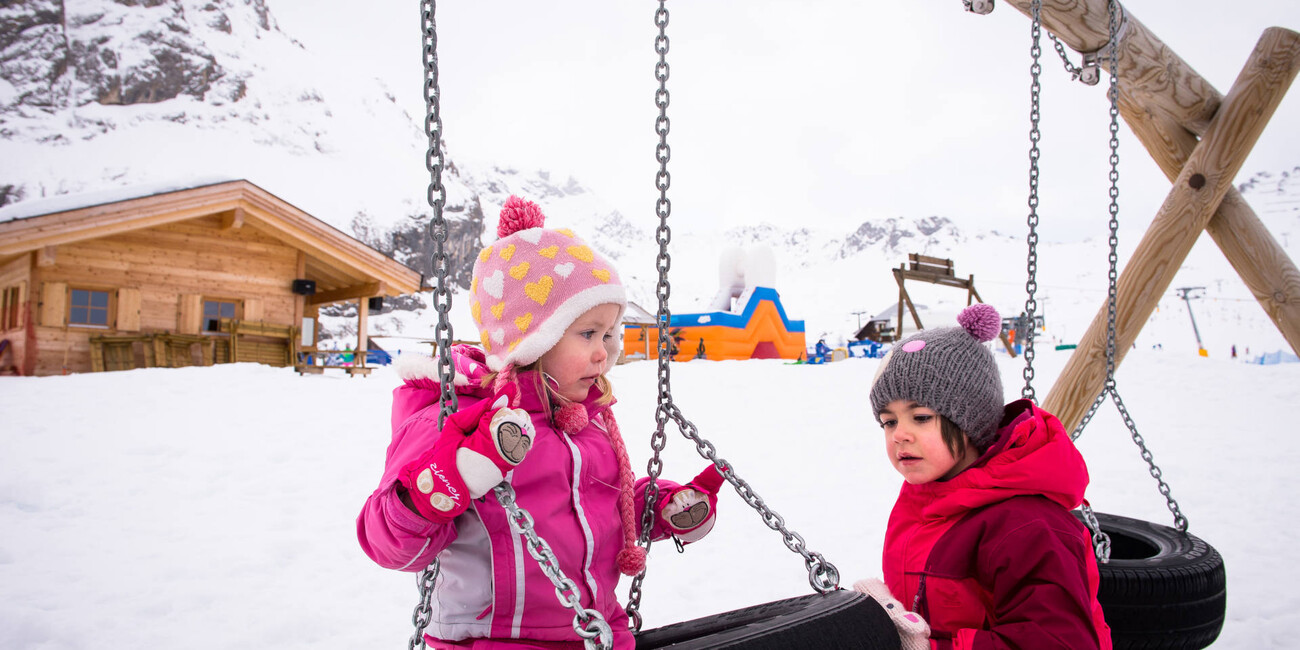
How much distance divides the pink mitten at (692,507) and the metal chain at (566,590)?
614 millimetres

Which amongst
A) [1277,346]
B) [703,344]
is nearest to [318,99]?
[703,344]

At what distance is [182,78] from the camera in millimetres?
63375

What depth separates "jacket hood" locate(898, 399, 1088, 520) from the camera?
5.35 ft

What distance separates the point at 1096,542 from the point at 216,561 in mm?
4424

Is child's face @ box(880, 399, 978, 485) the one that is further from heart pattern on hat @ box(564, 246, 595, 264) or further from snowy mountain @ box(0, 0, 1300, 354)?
snowy mountain @ box(0, 0, 1300, 354)

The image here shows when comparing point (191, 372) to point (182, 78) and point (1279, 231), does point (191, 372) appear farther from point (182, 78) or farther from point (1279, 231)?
point (1279, 231)

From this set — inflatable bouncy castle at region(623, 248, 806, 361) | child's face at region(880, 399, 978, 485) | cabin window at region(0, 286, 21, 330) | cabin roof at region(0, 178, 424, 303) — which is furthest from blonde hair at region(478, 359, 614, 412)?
inflatable bouncy castle at region(623, 248, 806, 361)

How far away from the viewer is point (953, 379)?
1.86 metres

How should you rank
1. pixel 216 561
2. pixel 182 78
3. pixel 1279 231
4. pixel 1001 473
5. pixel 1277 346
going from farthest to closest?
pixel 1279 231, pixel 182 78, pixel 1277 346, pixel 216 561, pixel 1001 473

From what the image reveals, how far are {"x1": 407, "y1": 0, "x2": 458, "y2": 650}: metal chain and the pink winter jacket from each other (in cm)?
7

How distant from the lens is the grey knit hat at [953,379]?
6.12ft

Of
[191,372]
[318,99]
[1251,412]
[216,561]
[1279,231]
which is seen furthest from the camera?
[1279,231]

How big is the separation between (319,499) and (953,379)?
470cm

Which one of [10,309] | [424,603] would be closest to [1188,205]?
[424,603]
